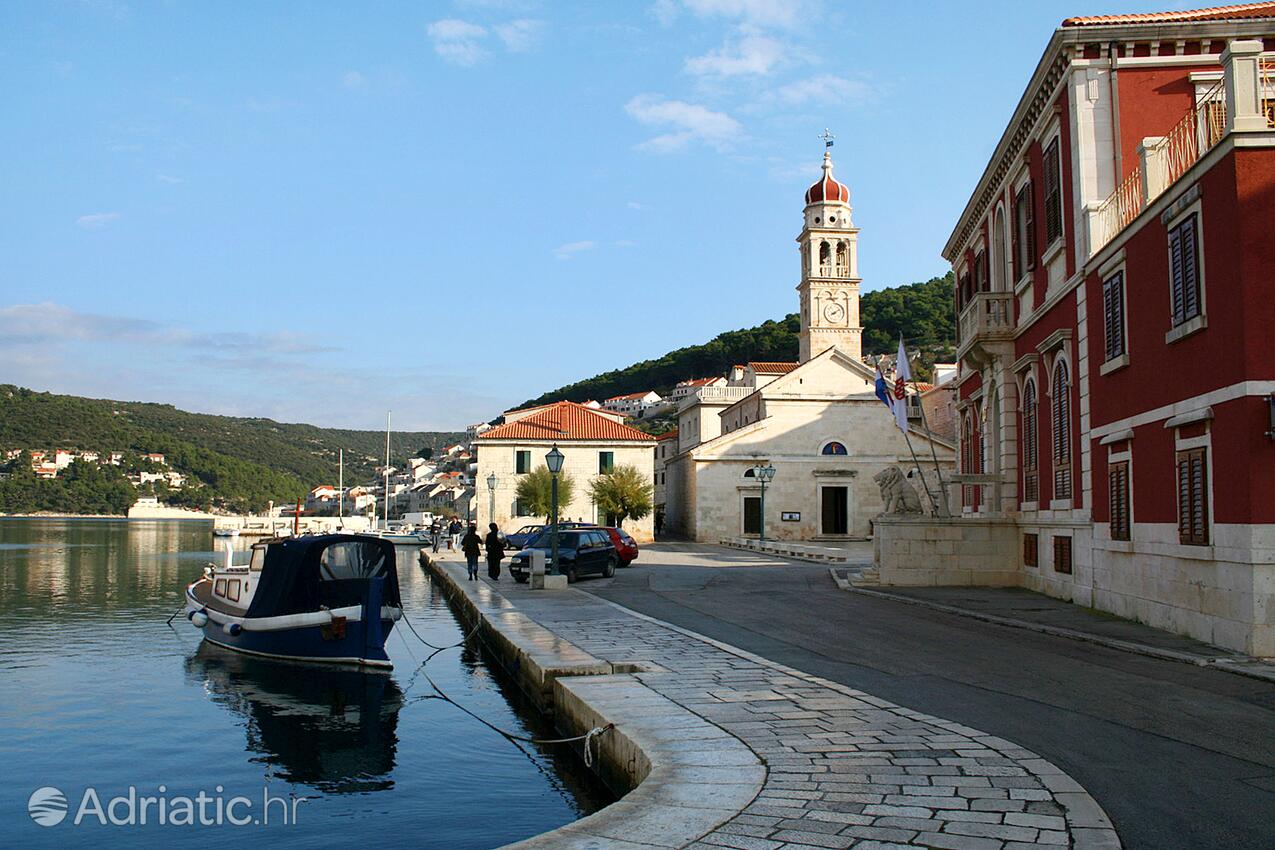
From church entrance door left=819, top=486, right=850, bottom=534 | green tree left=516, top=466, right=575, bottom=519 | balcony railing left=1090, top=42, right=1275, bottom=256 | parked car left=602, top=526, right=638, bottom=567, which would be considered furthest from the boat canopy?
church entrance door left=819, top=486, right=850, bottom=534

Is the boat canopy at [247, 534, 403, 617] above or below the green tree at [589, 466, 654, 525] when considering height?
below

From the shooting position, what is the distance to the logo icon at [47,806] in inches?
372

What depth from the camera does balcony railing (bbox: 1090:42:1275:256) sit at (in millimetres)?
12828

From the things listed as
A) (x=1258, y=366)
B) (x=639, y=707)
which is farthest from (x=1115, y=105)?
(x=639, y=707)

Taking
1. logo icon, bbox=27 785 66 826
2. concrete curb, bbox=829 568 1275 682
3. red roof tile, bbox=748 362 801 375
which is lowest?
logo icon, bbox=27 785 66 826

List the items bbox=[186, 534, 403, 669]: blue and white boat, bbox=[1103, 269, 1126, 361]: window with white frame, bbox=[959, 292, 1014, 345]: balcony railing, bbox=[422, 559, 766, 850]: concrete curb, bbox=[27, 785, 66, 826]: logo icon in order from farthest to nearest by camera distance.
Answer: bbox=[959, 292, 1014, 345]: balcony railing < bbox=[186, 534, 403, 669]: blue and white boat < bbox=[1103, 269, 1126, 361]: window with white frame < bbox=[27, 785, 66, 826]: logo icon < bbox=[422, 559, 766, 850]: concrete curb

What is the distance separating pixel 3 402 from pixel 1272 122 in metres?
199

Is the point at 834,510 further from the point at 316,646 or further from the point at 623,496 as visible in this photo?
the point at 316,646

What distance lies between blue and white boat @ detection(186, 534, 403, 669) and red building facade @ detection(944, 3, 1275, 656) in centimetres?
1271

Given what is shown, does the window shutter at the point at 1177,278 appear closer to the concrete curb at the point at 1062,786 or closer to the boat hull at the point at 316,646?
Result: the concrete curb at the point at 1062,786

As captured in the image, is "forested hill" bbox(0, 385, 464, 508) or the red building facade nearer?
the red building facade

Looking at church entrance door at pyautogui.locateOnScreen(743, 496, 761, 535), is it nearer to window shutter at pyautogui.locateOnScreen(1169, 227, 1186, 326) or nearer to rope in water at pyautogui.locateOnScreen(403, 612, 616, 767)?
rope in water at pyautogui.locateOnScreen(403, 612, 616, 767)

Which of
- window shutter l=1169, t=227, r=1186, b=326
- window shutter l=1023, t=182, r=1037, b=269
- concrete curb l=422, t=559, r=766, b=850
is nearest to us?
concrete curb l=422, t=559, r=766, b=850

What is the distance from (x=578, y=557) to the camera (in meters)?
29.5
